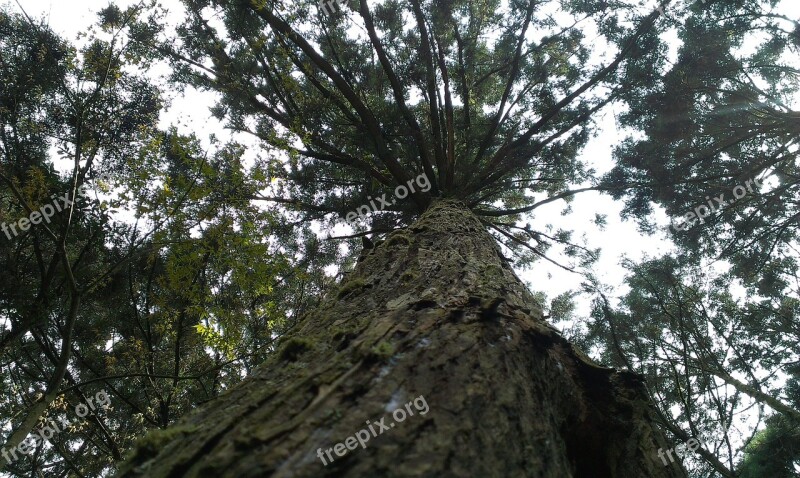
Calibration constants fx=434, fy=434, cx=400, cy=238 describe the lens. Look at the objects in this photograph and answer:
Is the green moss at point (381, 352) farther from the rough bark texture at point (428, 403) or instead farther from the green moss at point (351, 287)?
the green moss at point (351, 287)

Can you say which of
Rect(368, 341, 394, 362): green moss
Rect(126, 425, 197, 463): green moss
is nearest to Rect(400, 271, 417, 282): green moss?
Rect(368, 341, 394, 362): green moss

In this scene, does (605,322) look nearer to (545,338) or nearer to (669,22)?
(669,22)

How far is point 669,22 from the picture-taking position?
6.62 metres

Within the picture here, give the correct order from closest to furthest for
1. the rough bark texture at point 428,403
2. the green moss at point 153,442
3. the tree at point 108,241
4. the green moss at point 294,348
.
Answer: the rough bark texture at point 428,403 < the green moss at point 153,442 < the green moss at point 294,348 < the tree at point 108,241

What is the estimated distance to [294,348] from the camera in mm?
1452

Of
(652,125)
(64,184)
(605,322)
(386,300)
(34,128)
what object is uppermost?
(34,128)

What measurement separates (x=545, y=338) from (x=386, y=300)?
2.19 feet

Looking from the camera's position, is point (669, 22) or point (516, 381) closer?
point (516, 381)

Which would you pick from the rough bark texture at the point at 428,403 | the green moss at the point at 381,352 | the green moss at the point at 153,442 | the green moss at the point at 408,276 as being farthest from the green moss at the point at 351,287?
the green moss at the point at 153,442

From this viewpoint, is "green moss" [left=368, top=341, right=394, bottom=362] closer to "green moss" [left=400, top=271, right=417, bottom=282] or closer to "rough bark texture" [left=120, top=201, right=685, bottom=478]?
"rough bark texture" [left=120, top=201, right=685, bottom=478]

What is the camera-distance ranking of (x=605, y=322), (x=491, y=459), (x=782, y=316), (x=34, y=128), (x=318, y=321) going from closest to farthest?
(x=491, y=459)
(x=318, y=321)
(x=34, y=128)
(x=782, y=316)
(x=605, y=322)

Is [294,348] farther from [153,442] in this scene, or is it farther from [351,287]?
[351,287]

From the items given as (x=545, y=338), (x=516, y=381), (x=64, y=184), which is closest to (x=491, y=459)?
(x=516, y=381)

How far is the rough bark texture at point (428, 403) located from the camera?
87 centimetres
